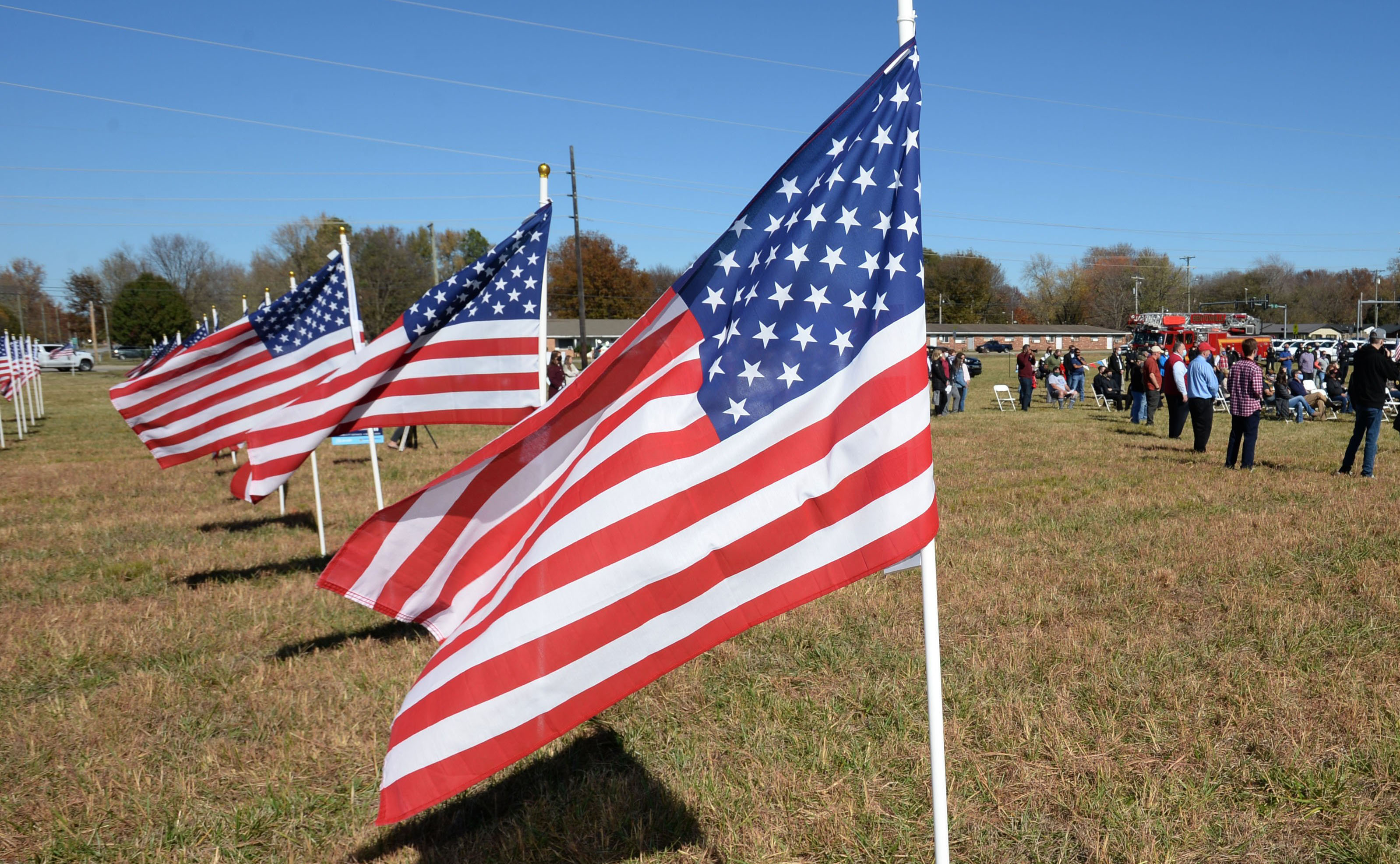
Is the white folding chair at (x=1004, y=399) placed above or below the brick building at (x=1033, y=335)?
below

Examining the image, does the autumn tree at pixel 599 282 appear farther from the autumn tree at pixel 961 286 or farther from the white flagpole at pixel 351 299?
the white flagpole at pixel 351 299

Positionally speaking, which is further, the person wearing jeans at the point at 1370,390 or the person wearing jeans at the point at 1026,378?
the person wearing jeans at the point at 1026,378

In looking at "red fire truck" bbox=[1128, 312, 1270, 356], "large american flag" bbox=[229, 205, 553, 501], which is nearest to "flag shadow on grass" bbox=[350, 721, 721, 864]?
"large american flag" bbox=[229, 205, 553, 501]

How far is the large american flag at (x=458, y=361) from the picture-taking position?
666cm

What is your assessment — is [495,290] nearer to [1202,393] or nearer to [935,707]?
[935,707]

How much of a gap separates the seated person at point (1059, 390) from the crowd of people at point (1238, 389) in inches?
1.2

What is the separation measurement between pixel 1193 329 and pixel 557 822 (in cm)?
5323

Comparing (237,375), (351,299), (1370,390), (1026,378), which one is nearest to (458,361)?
(351,299)

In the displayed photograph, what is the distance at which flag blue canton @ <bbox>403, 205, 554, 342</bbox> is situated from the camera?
660 centimetres

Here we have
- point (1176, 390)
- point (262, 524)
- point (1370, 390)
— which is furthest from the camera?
point (1176, 390)

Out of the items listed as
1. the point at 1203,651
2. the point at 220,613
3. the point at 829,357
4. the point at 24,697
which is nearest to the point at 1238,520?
the point at 1203,651

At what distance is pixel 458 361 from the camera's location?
22.3 ft

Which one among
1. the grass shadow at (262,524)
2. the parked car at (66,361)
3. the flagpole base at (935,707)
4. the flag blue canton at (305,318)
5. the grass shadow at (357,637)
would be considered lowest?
the grass shadow at (357,637)

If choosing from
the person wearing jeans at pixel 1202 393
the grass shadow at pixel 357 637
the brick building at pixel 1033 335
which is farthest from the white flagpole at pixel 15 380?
the brick building at pixel 1033 335
